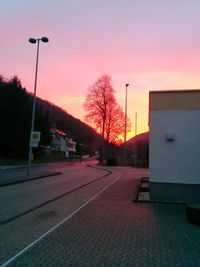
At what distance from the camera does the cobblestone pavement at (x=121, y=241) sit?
6035 mm

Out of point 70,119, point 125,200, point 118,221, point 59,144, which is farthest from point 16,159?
point 70,119

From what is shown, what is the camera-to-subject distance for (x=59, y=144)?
108250 mm

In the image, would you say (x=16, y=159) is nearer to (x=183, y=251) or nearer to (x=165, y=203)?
(x=165, y=203)

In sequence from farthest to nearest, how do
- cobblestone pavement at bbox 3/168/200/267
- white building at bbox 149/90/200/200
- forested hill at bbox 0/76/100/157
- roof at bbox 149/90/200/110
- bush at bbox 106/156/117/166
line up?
bush at bbox 106/156/117/166 < forested hill at bbox 0/76/100/157 < roof at bbox 149/90/200/110 < white building at bbox 149/90/200/200 < cobblestone pavement at bbox 3/168/200/267

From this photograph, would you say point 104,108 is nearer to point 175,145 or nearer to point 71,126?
point 175,145

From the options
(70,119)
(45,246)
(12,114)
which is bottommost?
(45,246)

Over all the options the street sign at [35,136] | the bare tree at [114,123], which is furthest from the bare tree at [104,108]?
the street sign at [35,136]

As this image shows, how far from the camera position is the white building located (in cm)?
1338

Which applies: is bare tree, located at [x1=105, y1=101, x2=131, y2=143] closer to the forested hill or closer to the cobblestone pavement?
the forested hill

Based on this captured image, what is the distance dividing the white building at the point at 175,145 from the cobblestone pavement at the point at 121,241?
2163 mm

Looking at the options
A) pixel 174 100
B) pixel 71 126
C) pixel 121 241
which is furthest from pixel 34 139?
pixel 71 126

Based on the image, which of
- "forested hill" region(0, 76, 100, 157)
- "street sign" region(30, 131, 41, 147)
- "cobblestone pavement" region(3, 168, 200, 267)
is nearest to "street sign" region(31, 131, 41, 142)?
"street sign" region(30, 131, 41, 147)

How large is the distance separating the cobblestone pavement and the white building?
7.10ft

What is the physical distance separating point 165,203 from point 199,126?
3.24 metres
